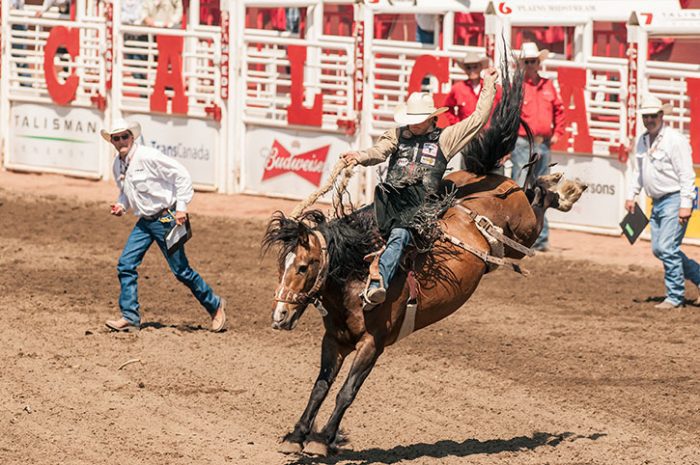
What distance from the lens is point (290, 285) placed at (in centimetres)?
730

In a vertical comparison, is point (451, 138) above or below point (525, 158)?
above

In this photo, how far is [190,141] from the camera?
1764 cm

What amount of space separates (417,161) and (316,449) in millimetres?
1848

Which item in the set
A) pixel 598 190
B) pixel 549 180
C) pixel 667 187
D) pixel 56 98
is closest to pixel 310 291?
pixel 549 180

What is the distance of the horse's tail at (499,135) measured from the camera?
8797 millimetres

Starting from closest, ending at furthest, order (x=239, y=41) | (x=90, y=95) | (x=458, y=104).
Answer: (x=458, y=104), (x=239, y=41), (x=90, y=95)

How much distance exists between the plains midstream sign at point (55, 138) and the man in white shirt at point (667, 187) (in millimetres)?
9162

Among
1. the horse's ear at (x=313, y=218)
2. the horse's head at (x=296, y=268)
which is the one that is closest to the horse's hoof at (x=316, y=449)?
the horse's head at (x=296, y=268)

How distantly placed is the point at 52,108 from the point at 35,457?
1193cm

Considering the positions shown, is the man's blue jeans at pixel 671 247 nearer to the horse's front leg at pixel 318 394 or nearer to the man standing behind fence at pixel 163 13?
the horse's front leg at pixel 318 394

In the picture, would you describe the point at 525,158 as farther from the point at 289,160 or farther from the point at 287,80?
the point at 287,80

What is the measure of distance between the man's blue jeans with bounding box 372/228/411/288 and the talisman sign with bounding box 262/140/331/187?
8793mm

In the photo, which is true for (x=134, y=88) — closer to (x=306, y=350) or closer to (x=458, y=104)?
(x=458, y=104)

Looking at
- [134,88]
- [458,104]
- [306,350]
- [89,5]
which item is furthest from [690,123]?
[89,5]
